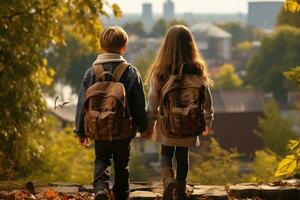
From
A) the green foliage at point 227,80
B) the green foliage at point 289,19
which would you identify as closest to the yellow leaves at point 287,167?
the green foliage at point 289,19

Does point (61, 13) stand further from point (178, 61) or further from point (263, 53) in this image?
point (263, 53)

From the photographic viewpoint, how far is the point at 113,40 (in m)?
5.36

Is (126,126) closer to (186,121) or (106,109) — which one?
(106,109)

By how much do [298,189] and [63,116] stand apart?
4946 cm

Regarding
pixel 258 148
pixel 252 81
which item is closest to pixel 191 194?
pixel 258 148

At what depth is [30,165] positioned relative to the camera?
1261 cm

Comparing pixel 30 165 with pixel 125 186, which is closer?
pixel 125 186

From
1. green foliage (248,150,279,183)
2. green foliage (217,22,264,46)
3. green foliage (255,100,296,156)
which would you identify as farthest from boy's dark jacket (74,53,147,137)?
green foliage (217,22,264,46)

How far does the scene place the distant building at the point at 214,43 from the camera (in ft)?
391

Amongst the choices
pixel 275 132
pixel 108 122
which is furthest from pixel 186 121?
pixel 275 132

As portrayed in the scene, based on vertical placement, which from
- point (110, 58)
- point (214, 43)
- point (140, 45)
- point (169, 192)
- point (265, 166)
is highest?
point (110, 58)

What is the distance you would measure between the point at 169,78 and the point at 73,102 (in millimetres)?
40518

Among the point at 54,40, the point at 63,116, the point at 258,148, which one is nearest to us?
the point at 54,40

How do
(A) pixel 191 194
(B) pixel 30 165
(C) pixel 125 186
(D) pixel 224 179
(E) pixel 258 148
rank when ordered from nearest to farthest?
(C) pixel 125 186, (A) pixel 191 194, (B) pixel 30 165, (D) pixel 224 179, (E) pixel 258 148
